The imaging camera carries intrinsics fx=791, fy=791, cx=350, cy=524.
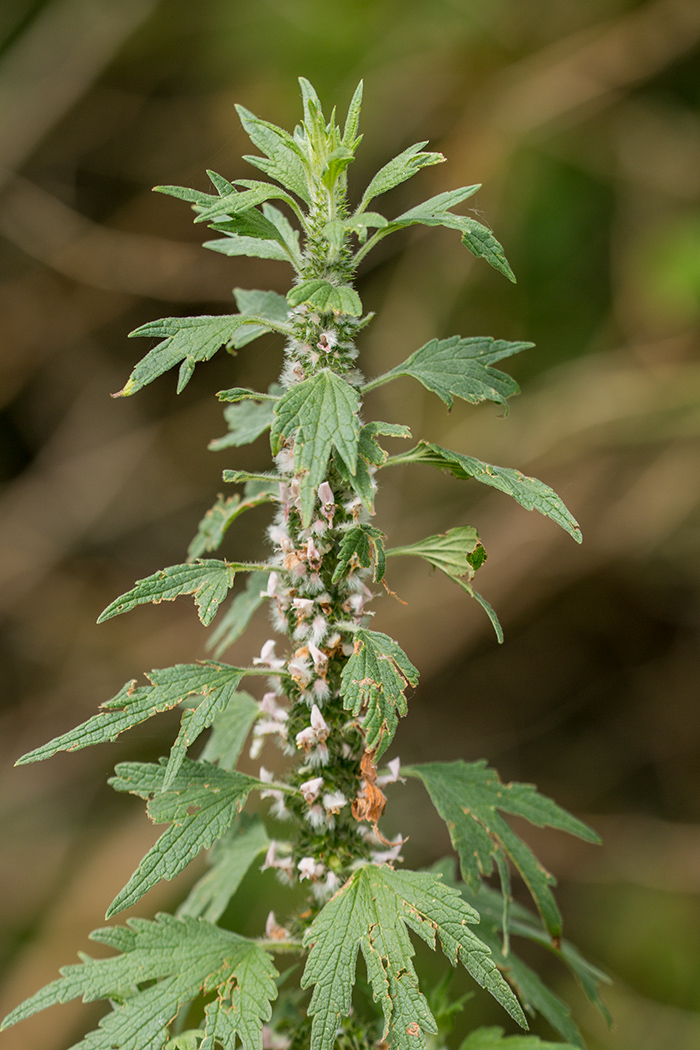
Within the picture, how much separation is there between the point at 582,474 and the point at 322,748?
2.85 metres

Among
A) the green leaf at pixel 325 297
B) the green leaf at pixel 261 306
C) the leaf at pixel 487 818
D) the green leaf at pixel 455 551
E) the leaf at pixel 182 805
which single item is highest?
the green leaf at pixel 325 297

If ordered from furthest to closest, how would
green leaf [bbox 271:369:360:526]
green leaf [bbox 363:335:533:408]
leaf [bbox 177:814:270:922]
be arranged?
leaf [bbox 177:814:270:922], green leaf [bbox 363:335:533:408], green leaf [bbox 271:369:360:526]

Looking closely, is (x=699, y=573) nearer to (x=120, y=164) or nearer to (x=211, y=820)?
(x=211, y=820)

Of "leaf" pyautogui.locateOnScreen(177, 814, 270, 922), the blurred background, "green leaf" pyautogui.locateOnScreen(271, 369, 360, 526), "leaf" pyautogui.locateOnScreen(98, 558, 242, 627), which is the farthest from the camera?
the blurred background

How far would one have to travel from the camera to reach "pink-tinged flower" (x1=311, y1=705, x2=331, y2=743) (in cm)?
99

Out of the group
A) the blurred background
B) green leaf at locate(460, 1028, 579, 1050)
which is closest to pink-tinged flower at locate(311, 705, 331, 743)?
green leaf at locate(460, 1028, 579, 1050)

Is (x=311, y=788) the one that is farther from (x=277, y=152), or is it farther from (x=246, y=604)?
(x=277, y=152)

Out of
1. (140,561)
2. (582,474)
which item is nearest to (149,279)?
(140,561)

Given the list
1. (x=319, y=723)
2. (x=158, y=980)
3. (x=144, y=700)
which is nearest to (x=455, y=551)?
(x=319, y=723)

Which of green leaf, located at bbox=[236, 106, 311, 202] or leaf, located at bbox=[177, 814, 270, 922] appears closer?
green leaf, located at bbox=[236, 106, 311, 202]

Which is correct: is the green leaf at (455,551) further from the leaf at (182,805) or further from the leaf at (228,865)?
the leaf at (228,865)

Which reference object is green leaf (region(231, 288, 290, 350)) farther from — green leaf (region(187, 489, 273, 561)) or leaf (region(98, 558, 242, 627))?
leaf (region(98, 558, 242, 627))

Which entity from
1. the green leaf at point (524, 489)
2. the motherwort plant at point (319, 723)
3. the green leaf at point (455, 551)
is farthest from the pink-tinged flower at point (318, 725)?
the green leaf at point (524, 489)

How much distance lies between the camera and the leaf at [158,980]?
91 centimetres
